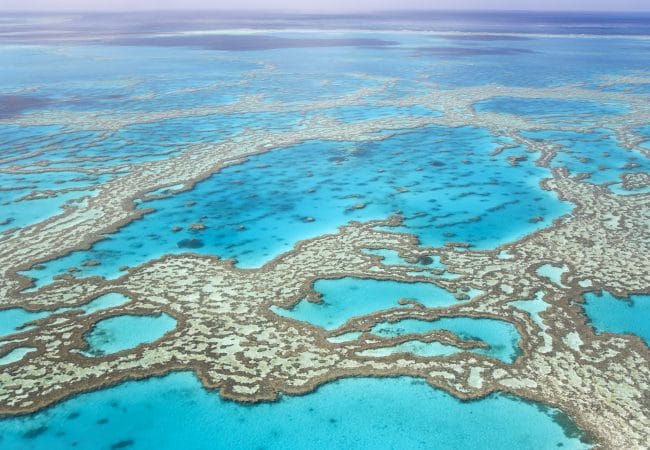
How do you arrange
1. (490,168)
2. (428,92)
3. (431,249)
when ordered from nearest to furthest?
1. (431,249)
2. (490,168)
3. (428,92)

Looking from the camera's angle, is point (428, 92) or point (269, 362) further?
point (428, 92)

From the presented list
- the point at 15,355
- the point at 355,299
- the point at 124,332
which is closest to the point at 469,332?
the point at 355,299

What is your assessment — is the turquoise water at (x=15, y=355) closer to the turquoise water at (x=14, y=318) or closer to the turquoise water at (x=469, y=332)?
the turquoise water at (x=14, y=318)

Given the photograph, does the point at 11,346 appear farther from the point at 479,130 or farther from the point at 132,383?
the point at 479,130

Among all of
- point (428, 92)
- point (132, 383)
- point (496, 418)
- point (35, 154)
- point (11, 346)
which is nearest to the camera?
point (496, 418)

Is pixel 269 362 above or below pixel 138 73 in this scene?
below

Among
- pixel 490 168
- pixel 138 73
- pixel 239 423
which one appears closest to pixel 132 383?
pixel 239 423

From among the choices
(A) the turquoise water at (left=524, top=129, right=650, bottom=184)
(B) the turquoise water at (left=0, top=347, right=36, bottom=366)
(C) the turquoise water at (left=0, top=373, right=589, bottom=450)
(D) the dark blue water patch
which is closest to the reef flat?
(B) the turquoise water at (left=0, top=347, right=36, bottom=366)
